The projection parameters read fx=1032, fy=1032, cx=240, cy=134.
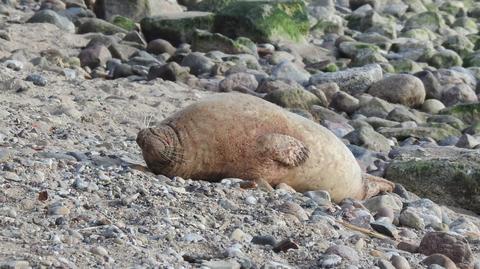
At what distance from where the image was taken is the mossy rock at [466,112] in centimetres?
1094

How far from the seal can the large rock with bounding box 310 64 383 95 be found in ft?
17.4

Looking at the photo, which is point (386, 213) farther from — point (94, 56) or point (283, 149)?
point (94, 56)

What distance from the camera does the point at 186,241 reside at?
15.1ft

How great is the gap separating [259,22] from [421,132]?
454 cm

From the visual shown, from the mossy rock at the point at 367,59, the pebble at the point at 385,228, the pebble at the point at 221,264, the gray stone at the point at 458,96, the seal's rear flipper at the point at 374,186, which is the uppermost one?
the pebble at the point at 221,264

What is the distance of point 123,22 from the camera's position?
45.4 ft

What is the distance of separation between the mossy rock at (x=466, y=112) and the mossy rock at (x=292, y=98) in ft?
5.40

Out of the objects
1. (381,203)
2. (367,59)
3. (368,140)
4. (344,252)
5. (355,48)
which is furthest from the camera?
(355,48)

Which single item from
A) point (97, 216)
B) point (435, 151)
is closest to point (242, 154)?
point (97, 216)

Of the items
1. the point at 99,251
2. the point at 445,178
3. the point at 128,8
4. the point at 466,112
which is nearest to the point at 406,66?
the point at 466,112

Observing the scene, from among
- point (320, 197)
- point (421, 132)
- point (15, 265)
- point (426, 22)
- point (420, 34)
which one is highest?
point (15, 265)

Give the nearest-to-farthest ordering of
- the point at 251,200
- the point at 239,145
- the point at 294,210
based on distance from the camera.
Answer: the point at 294,210, the point at 251,200, the point at 239,145

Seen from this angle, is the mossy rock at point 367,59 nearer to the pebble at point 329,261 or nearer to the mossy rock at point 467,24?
the mossy rock at point 467,24

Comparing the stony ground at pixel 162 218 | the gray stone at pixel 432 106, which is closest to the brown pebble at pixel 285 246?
the stony ground at pixel 162 218
